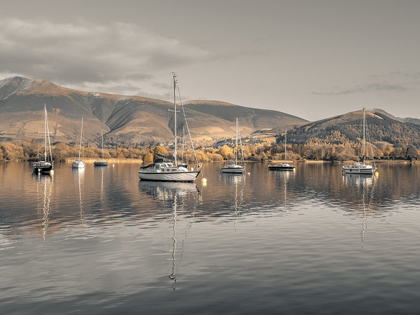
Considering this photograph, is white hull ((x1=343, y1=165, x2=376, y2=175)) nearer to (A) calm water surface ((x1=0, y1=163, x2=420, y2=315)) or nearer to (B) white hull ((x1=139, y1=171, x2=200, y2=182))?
(B) white hull ((x1=139, y1=171, x2=200, y2=182))

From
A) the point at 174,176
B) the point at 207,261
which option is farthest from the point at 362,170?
the point at 207,261

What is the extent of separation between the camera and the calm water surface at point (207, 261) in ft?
53.7

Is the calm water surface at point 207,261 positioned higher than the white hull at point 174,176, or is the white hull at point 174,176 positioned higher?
the white hull at point 174,176

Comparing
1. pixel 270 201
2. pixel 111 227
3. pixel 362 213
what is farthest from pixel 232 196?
pixel 111 227

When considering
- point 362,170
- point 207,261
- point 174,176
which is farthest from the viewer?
point 362,170

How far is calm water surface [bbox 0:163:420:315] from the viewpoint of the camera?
16375mm

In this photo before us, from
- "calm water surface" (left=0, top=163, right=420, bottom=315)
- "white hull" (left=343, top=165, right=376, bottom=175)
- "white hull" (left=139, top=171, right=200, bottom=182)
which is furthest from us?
"white hull" (left=343, top=165, right=376, bottom=175)

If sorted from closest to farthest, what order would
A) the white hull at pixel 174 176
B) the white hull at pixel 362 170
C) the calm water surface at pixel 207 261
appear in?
the calm water surface at pixel 207 261 < the white hull at pixel 174 176 < the white hull at pixel 362 170

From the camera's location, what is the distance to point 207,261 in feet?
73.9

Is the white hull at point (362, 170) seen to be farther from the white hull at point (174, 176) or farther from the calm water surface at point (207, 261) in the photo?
the calm water surface at point (207, 261)

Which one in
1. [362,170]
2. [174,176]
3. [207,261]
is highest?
[174,176]

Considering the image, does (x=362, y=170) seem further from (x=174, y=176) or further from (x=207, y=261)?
(x=207, y=261)

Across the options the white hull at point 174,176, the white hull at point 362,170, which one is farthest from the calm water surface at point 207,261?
the white hull at point 362,170

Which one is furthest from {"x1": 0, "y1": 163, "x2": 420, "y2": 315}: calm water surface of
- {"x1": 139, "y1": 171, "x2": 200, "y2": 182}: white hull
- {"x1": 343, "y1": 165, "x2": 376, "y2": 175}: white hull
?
{"x1": 343, "y1": 165, "x2": 376, "y2": 175}: white hull
